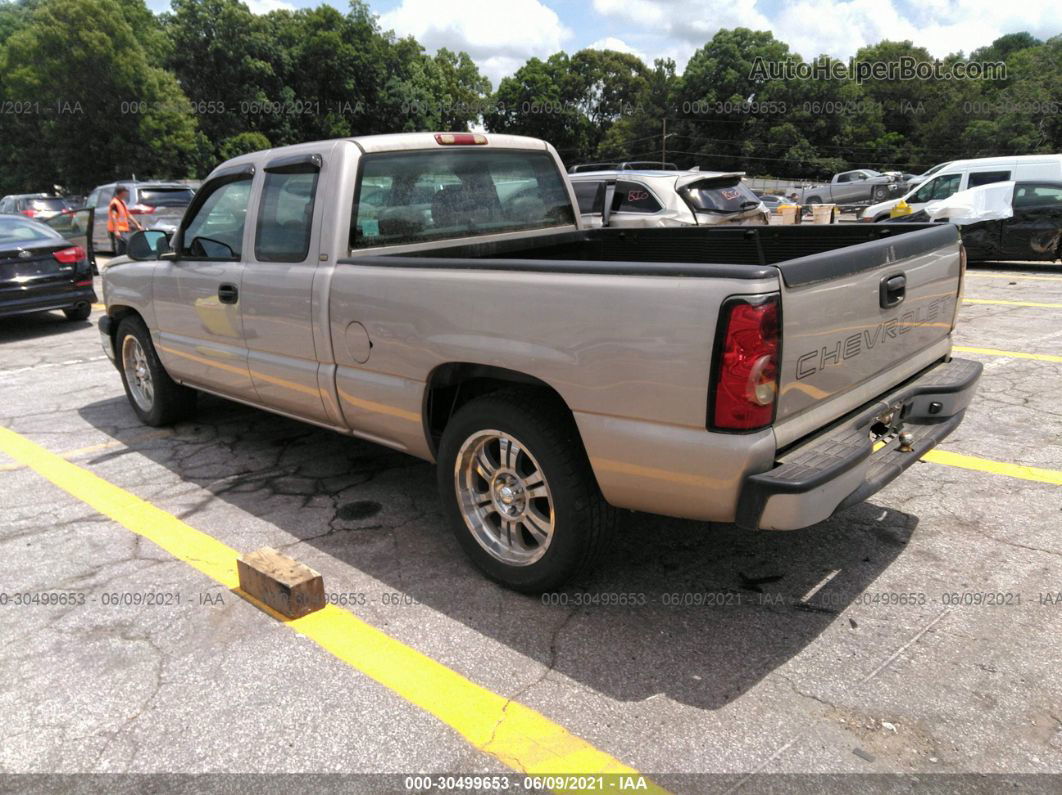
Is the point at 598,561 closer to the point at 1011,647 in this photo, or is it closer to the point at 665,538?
the point at 665,538

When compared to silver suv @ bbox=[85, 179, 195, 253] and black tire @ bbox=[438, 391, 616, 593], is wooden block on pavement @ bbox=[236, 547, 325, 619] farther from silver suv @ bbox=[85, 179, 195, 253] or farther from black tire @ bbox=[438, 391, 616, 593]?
silver suv @ bbox=[85, 179, 195, 253]

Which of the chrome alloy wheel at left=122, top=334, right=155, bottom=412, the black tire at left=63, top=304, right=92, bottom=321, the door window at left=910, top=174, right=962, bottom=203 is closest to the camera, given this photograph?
the chrome alloy wheel at left=122, top=334, right=155, bottom=412

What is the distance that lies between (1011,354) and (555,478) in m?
6.07

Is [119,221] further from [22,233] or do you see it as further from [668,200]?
[668,200]

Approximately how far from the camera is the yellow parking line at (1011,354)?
7004mm

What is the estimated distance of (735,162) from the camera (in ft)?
238

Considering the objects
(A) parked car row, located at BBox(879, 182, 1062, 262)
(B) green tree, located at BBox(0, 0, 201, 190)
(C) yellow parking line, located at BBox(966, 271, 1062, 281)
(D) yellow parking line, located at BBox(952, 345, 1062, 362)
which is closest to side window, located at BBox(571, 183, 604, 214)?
(D) yellow parking line, located at BBox(952, 345, 1062, 362)

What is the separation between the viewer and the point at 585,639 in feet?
9.93

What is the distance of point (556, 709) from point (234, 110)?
170 ft

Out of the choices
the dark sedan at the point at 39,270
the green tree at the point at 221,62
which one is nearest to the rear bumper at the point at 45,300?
the dark sedan at the point at 39,270

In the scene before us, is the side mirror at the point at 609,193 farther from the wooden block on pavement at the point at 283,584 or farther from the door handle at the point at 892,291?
the wooden block on pavement at the point at 283,584

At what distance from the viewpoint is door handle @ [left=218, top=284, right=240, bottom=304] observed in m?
4.48

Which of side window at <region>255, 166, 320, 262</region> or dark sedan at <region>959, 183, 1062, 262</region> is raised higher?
side window at <region>255, 166, 320, 262</region>

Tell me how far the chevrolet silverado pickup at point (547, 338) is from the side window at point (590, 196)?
532 centimetres
